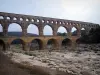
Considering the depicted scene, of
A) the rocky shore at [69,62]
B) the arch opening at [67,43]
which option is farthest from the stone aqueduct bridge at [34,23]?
the rocky shore at [69,62]

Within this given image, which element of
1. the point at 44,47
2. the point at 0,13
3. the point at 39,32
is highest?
the point at 0,13

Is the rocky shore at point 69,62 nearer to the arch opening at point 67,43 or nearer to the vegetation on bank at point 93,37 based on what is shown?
the vegetation on bank at point 93,37

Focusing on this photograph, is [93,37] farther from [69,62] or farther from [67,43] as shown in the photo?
[69,62]

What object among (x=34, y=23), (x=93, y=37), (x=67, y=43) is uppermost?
(x=34, y=23)

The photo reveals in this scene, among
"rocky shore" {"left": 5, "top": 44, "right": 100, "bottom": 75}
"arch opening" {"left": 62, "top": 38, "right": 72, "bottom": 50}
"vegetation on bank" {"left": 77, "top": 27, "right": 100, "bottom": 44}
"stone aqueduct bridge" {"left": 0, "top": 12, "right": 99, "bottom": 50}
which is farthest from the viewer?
"arch opening" {"left": 62, "top": 38, "right": 72, "bottom": 50}

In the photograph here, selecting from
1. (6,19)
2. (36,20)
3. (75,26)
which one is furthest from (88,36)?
(6,19)

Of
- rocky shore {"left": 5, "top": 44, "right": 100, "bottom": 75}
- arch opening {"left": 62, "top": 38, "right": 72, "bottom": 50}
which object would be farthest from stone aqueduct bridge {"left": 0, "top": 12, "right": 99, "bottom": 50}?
rocky shore {"left": 5, "top": 44, "right": 100, "bottom": 75}

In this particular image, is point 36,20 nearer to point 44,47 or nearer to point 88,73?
point 44,47

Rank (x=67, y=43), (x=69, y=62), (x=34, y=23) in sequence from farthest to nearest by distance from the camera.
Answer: (x=67, y=43) → (x=34, y=23) → (x=69, y=62)

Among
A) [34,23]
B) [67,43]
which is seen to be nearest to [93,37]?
[67,43]

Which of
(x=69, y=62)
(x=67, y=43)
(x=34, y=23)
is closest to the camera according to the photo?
(x=69, y=62)

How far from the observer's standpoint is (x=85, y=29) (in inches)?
2205

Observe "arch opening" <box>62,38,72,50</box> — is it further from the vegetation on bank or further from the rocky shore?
the rocky shore

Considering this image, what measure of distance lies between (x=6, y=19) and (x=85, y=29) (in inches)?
1097
